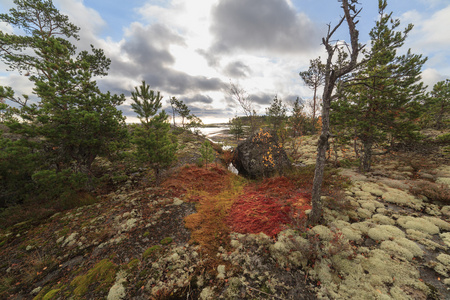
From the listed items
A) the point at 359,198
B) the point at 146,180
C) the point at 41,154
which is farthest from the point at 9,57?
the point at 359,198

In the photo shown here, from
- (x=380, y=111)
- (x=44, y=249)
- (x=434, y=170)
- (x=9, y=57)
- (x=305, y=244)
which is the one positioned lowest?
(x=44, y=249)

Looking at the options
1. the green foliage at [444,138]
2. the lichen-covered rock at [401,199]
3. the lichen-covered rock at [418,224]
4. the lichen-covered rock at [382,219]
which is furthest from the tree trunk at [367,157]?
the green foliage at [444,138]

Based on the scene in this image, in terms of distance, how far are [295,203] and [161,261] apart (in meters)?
6.77

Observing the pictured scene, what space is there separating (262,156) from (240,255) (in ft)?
34.2

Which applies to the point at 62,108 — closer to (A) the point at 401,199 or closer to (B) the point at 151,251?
(B) the point at 151,251

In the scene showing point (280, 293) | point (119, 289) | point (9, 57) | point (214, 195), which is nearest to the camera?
point (280, 293)

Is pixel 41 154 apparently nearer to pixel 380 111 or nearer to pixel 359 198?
pixel 359 198

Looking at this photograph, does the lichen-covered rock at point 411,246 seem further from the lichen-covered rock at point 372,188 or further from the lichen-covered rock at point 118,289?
the lichen-covered rock at point 118,289

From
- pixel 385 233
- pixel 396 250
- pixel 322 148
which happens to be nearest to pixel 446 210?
pixel 385 233

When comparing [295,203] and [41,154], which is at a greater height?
[41,154]

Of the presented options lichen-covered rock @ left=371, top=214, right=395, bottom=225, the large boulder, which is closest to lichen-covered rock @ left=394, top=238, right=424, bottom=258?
lichen-covered rock @ left=371, top=214, right=395, bottom=225

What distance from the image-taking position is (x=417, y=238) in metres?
5.51

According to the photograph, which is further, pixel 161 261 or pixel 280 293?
pixel 161 261

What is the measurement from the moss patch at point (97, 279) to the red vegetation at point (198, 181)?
17.6 feet
